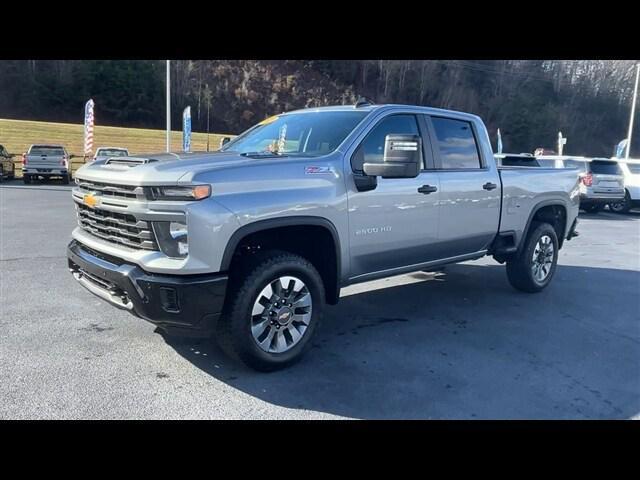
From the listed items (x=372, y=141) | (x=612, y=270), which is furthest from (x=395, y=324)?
(x=612, y=270)

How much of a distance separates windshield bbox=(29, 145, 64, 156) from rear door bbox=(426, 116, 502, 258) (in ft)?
70.5

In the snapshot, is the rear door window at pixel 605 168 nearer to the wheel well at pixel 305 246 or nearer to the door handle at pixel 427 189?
the door handle at pixel 427 189

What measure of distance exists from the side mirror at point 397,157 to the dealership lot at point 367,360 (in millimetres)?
1584

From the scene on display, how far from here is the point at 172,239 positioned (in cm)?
352

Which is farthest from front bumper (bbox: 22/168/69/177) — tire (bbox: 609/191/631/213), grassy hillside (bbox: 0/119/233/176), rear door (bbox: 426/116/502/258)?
tire (bbox: 609/191/631/213)

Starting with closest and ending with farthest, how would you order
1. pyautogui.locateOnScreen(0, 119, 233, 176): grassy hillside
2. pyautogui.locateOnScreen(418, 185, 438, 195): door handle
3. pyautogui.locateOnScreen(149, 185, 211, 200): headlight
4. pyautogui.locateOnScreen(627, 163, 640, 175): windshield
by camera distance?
pyautogui.locateOnScreen(149, 185, 211, 200): headlight, pyautogui.locateOnScreen(418, 185, 438, 195): door handle, pyautogui.locateOnScreen(627, 163, 640, 175): windshield, pyautogui.locateOnScreen(0, 119, 233, 176): grassy hillside

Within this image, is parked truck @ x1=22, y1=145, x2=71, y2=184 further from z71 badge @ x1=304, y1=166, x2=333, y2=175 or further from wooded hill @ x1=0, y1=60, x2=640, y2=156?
wooded hill @ x1=0, y1=60, x2=640, y2=156

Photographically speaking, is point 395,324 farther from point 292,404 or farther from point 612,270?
point 612,270

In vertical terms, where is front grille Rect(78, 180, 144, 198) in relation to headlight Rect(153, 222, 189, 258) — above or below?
above

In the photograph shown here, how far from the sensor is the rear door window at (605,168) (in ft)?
56.5

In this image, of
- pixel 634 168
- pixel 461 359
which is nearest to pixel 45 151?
pixel 461 359

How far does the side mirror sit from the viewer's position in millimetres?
4176

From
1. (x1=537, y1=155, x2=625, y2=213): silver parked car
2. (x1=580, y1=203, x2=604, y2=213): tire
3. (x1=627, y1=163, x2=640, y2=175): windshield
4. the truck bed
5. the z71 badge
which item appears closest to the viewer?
the z71 badge

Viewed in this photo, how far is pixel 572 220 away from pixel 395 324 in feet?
11.2
